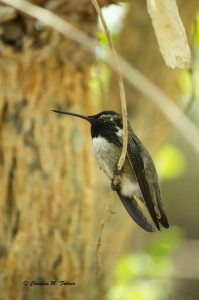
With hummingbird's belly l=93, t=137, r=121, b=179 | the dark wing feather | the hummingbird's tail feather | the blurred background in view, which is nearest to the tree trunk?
the blurred background

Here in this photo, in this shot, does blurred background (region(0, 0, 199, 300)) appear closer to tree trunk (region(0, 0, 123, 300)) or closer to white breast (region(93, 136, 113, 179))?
tree trunk (region(0, 0, 123, 300))

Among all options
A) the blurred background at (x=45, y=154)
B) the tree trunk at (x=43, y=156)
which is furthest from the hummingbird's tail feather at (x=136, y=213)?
the tree trunk at (x=43, y=156)

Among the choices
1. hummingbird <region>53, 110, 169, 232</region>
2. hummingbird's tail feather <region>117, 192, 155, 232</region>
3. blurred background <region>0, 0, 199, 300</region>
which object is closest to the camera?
hummingbird's tail feather <region>117, 192, 155, 232</region>

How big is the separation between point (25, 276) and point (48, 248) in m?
0.17

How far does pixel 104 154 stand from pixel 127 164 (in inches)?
4.7

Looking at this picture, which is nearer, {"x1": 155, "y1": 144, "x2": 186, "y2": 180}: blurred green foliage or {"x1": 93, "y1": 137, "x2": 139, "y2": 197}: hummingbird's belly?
{"x1": 93, "y1": 137, "x2": 139, "y2": 197}: hummingbird's belly

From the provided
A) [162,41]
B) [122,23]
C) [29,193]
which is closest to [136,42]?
[122,23]

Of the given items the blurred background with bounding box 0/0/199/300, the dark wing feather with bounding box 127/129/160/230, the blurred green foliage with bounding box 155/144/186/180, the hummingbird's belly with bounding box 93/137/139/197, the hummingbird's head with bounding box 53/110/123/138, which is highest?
the hummingbird's head with bounding box 53/110/123/138

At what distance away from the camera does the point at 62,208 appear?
3281mm

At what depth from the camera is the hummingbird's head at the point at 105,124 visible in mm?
1879

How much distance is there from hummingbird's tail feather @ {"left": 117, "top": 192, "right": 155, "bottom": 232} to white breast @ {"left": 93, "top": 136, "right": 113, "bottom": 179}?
6.8 inches

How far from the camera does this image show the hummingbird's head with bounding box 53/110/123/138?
188 cm

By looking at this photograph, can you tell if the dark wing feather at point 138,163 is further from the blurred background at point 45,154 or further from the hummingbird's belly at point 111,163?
the blurred background at point 45,154

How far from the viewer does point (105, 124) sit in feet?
6.43
